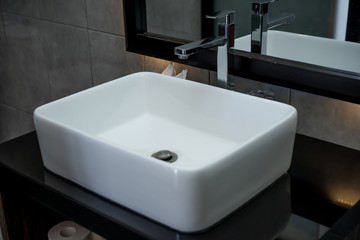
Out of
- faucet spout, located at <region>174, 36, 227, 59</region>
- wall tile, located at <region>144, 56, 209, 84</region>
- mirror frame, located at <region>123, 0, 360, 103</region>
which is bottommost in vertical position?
wall tile, located at <region>144, 56, 209, 84</region>

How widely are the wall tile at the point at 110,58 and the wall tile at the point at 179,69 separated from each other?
4 cm

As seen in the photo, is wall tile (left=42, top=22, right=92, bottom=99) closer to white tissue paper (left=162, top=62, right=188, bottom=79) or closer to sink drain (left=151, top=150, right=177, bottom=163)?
white tissue paper (left=162, top=62, right=188, bottom=79)

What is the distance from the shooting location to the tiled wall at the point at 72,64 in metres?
1.52

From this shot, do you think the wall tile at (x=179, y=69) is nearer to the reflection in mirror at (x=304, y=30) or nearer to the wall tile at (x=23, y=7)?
the reflection in mirror at (x=304, y=30)

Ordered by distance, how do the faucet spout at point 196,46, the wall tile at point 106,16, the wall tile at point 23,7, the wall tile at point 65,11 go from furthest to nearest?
1. the wall tile at point 23,7
2. the wall tile at point 65,11
3. the wall tile at point 106,16
4. the faucet spout at point 196,46

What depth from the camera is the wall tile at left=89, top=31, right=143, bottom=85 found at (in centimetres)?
197

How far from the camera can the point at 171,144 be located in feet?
5.05

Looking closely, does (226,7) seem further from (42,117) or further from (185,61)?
(42,117)

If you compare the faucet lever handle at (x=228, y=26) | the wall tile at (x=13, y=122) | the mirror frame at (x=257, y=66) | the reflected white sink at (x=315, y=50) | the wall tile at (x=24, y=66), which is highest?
the faucet lever handle at (x=228, y=26)

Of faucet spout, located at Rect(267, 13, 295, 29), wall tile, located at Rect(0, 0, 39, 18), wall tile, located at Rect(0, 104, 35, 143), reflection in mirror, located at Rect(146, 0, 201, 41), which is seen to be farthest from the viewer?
wall tile, located at Rect(0, 104, 35, 143)

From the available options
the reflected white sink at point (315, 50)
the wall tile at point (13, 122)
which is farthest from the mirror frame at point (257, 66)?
the wall tile at point (13, 122)

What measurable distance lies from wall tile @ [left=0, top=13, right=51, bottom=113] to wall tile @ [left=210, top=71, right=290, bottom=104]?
95cm

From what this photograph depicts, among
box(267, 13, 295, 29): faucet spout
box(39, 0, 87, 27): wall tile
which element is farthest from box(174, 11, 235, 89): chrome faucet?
box(39, 0, 87, 27): wall tile

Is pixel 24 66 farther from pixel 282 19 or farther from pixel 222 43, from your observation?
pixel 282 19
